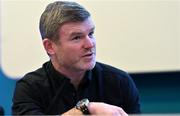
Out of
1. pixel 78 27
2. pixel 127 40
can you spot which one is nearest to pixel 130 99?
pixel 78 27

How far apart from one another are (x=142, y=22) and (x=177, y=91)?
1.61ft

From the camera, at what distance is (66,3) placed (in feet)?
4.46

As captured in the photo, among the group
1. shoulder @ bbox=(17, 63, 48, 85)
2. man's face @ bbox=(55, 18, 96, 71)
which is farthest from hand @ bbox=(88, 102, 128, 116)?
shoulder @ bbox=(17, 63, 48, 85)

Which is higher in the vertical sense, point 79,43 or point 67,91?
point 79,43

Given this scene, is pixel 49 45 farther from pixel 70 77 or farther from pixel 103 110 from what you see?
pixel 103 110

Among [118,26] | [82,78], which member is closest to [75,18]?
[82,78]

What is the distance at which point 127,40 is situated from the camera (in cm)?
210

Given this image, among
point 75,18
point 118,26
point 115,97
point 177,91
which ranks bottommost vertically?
point 177,91

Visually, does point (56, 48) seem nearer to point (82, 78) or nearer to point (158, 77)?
point (82, 78)

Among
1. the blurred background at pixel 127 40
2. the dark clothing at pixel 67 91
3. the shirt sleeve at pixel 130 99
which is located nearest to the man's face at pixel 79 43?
the dark clothing at pixel 67 91

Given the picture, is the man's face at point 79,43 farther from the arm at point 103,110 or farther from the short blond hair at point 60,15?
the arm at point 103,110

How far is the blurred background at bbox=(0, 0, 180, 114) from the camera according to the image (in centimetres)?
208

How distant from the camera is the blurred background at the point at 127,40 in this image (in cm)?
208

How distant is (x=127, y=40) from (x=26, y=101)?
908 millimetres
